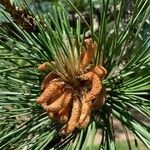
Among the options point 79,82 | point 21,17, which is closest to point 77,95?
point 79,82

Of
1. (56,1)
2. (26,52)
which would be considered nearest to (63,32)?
(26,52)

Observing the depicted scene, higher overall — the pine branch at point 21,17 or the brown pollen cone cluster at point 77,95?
the pine branch at point 21,17

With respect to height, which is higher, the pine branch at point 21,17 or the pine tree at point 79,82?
the pine branch at point 21,17

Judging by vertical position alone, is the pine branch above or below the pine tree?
above

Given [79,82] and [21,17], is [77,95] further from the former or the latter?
[21,17]

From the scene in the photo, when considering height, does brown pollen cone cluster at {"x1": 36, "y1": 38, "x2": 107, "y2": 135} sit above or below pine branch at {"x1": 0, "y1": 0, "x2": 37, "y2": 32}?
below
